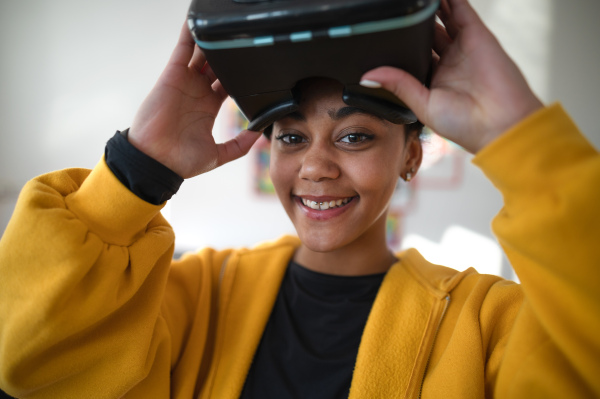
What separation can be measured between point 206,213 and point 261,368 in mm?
1934

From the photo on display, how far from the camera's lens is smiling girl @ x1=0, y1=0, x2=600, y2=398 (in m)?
0.61

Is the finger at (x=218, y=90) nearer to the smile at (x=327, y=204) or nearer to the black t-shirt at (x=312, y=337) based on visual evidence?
the smile at (x=327, y=204)

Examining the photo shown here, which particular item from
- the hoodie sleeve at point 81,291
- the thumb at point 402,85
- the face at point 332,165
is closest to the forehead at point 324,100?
the face at point 332,165

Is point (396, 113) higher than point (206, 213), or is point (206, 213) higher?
point (396, 113)

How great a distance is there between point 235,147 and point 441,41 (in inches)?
18.0

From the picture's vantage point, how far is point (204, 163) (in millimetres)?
906

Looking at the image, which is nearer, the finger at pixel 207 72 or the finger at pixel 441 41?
the finger at pixel 441 41

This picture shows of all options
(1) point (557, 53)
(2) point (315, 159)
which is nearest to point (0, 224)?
(2) point (315, 159)

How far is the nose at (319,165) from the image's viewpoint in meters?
0.86

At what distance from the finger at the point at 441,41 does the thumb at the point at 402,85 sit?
0.33ft

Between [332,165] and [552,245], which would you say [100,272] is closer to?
[332,165]

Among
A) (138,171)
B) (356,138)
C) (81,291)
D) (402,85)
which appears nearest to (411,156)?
(356,138)

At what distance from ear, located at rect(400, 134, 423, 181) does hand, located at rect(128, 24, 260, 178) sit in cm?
34

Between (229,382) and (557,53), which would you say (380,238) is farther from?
(557,53)
